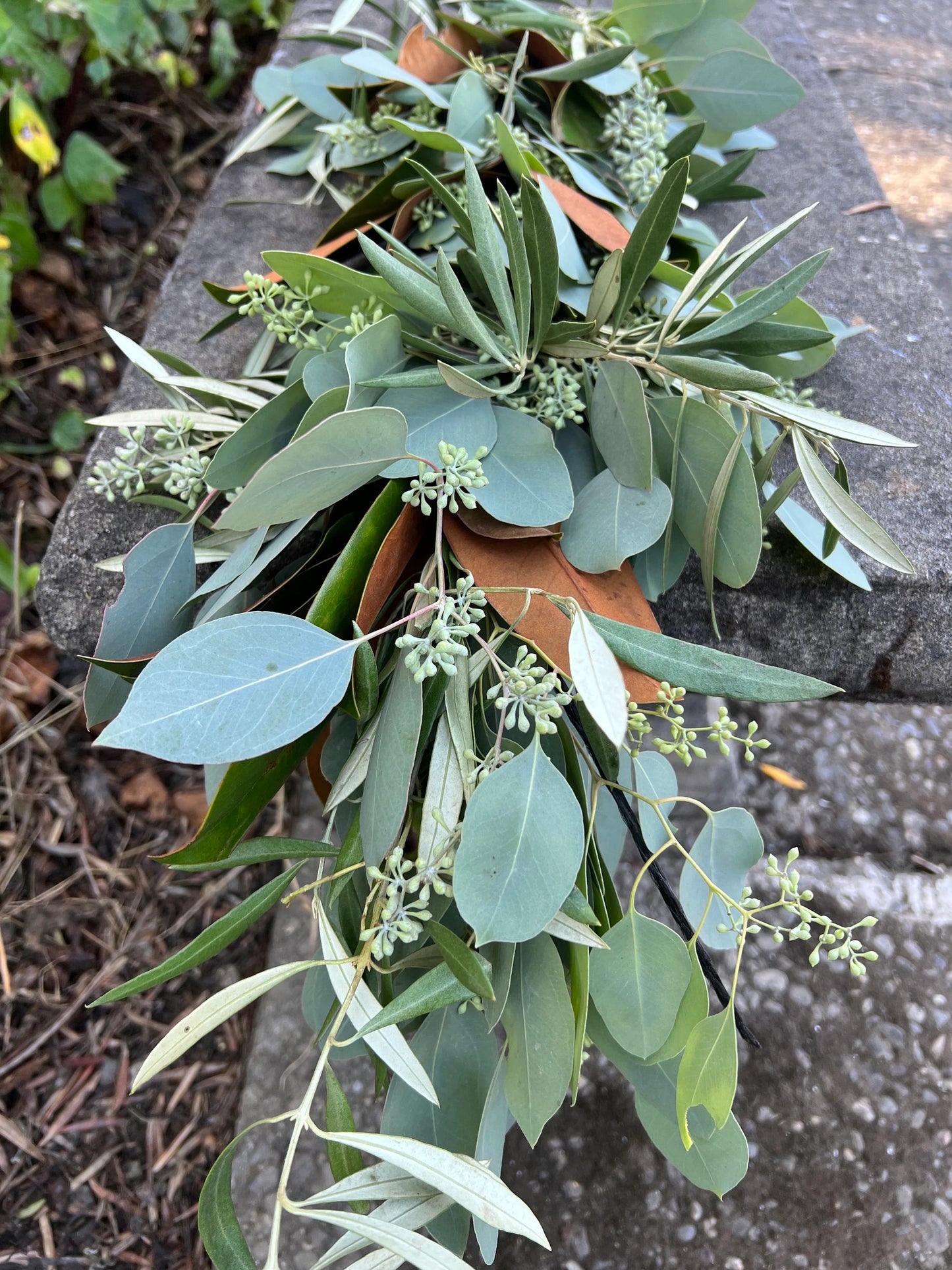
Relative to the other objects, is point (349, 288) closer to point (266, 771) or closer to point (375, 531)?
point (375, 531)

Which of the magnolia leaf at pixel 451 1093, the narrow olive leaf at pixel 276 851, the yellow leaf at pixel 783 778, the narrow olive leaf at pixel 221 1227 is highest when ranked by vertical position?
the narrow olive leaf at pixel 276 851

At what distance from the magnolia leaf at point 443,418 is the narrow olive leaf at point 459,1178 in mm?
436

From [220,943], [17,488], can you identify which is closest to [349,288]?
[220,943]

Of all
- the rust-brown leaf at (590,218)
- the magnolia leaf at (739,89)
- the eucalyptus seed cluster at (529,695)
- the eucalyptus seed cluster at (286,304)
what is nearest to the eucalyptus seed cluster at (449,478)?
the eucalyptus seed cluster at (529,695)

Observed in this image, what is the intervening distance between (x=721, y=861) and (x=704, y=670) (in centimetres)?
18

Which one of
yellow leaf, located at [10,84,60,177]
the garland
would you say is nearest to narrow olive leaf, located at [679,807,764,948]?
the garland

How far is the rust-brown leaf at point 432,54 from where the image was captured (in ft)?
3.17

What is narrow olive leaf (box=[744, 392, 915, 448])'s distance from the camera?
24.7 inches

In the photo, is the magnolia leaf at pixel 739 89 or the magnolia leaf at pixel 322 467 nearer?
the magnolia leaf at pixel 322 467

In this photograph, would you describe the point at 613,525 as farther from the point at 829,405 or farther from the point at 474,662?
the point at 829,405

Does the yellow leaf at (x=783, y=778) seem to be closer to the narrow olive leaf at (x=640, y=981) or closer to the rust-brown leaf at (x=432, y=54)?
the narrow olive leaf at (x=640, y=981)

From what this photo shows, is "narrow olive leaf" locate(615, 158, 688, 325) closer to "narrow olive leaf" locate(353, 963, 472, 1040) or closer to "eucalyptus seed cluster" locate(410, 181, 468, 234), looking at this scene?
"eucalyptus seed cluster" locate(410, 181, 468, 234)

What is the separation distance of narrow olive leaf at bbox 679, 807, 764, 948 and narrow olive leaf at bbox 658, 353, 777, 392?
30cm

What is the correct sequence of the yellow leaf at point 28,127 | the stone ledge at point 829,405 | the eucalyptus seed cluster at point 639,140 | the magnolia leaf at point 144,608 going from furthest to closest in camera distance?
the yellow leaf at point 28,127
the eucalyptus seed cluster at point 639,140
the stone ledge at point 829,405
the magnolia leaf at point 144,608
